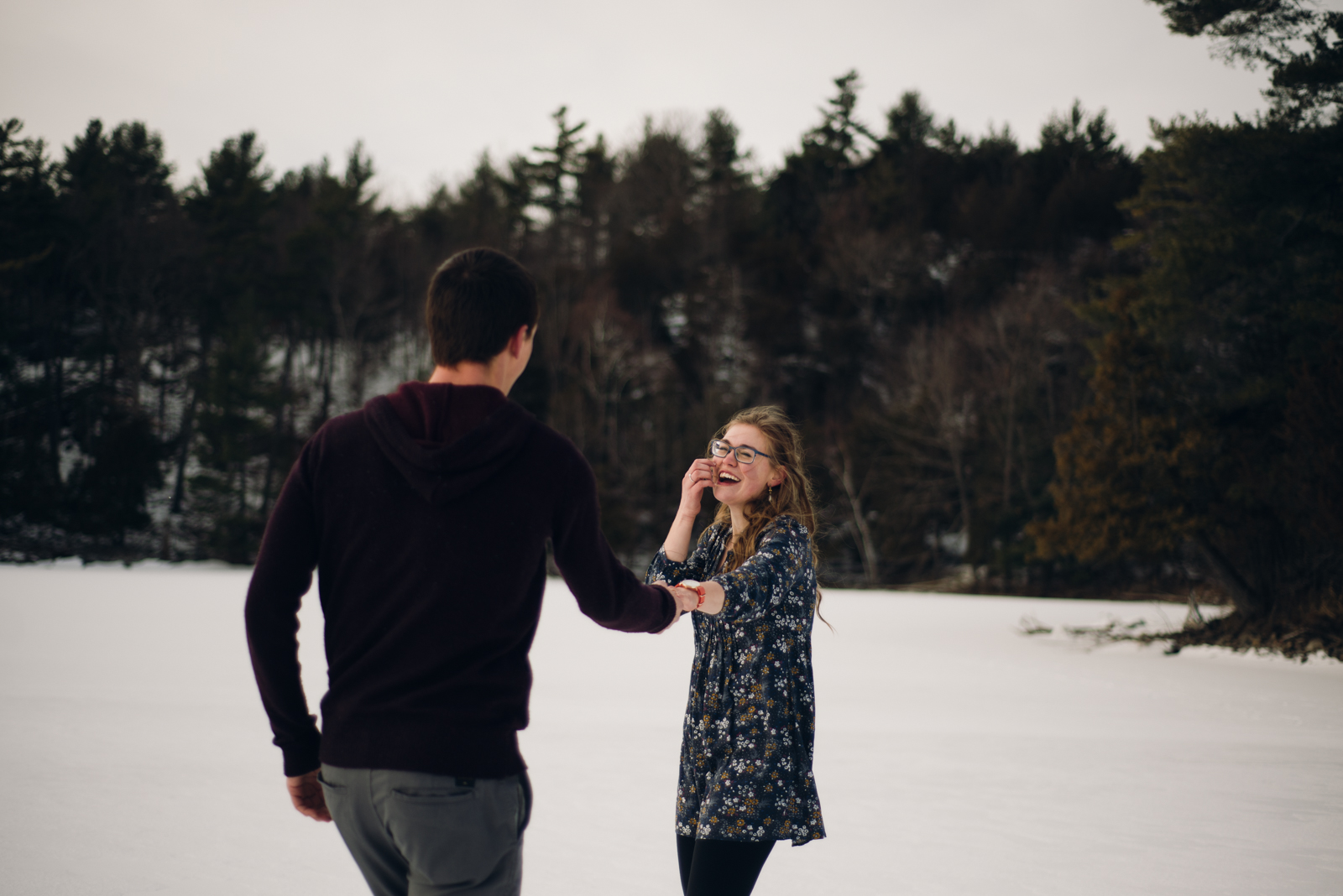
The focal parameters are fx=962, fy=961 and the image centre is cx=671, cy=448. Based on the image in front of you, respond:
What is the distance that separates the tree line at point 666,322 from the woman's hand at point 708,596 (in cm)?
1508

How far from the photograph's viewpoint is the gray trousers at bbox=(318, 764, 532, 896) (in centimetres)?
165

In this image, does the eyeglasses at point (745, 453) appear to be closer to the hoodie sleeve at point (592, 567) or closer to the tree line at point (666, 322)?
the hoodie sleeve at point (592, 567)

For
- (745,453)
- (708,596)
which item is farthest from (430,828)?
(745,453)

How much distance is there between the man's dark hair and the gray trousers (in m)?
0.76

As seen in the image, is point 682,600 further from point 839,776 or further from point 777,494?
point 839,776

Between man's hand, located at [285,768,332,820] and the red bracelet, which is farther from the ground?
the red bracelet

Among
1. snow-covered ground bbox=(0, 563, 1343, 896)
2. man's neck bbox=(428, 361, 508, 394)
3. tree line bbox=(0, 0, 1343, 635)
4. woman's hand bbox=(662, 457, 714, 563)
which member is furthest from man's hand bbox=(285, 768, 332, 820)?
tree line bbox=(0, 0, 1343, 635)

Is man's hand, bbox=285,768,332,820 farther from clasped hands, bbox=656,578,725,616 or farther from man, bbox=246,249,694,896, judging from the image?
clasped hands, bbox=656,578,725,616

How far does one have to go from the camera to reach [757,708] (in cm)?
273

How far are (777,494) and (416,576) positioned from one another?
164 cm

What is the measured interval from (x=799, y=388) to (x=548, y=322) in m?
11.4

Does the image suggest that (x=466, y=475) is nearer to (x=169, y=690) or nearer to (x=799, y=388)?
(x=169, y=690)

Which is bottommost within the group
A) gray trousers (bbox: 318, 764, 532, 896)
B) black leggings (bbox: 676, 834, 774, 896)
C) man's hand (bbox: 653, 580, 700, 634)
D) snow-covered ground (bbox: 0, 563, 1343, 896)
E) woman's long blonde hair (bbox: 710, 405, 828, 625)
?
snow-covered ground (bbox: 0, 563, 1343, 896)

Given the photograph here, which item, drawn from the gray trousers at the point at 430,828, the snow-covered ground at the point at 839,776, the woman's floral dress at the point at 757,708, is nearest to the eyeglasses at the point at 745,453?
the woman's floral dress at the point at 757,708
